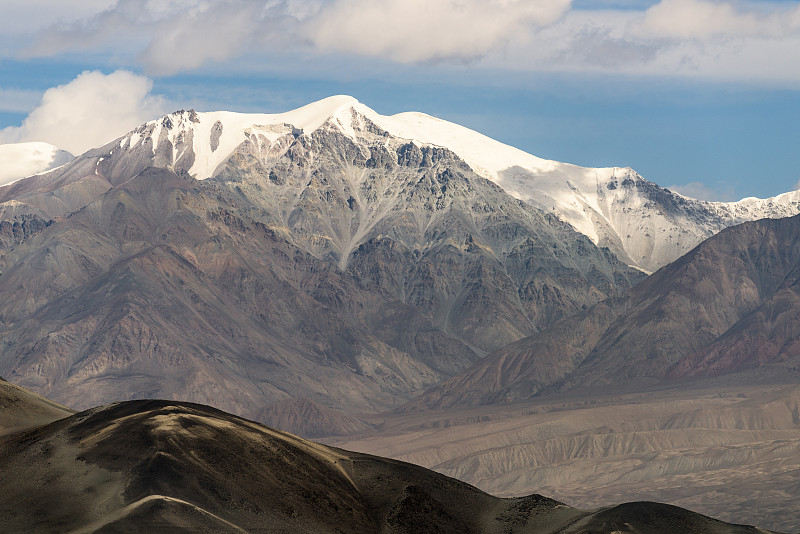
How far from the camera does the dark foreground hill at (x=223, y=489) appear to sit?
140 metres

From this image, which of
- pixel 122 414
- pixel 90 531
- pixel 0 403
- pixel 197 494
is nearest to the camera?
pixel 90 531

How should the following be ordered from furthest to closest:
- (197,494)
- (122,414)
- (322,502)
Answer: (122,414)
(322,502)
(197,494)

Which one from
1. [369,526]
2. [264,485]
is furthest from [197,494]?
[369,526]

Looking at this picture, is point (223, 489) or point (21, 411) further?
point (21, 411)

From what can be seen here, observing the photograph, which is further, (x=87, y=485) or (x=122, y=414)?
(x=122, y=414)

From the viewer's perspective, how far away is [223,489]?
14962 cm

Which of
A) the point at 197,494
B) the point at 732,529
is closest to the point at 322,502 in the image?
the point at 197,494

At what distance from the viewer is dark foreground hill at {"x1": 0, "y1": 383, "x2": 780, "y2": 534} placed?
458 ft

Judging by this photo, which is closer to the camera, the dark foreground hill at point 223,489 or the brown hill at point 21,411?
the dark foreground hill at point 223,489

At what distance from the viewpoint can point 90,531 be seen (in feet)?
433

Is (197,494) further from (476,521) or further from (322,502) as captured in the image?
(476,521)

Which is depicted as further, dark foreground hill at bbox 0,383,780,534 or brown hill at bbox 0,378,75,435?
brown hill at bbox 0,378,75,435

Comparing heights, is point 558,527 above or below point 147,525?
below

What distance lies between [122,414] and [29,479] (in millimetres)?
20070
